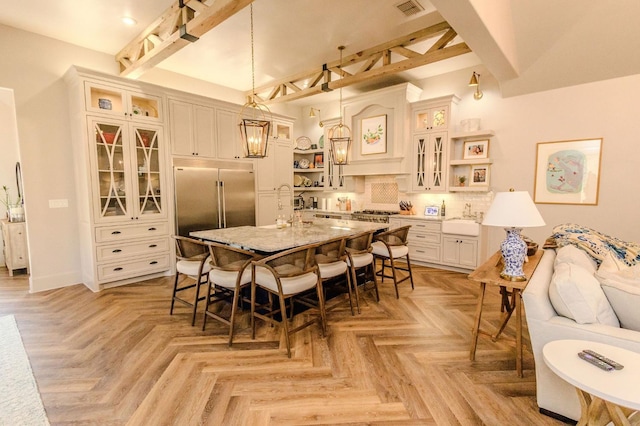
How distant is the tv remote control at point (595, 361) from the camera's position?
126cm

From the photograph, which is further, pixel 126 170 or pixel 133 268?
pixel 133 268

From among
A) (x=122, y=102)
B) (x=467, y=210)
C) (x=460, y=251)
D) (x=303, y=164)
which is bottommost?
(x=460, y=251)

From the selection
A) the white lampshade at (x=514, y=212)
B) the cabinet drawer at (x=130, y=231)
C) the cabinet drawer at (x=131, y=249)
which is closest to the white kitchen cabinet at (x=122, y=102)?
the cabinet drawer at (x=130, y=231)

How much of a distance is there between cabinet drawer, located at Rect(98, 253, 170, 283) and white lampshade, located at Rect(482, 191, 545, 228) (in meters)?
4.27

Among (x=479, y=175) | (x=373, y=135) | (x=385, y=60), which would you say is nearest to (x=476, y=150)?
(x=479, y=175)

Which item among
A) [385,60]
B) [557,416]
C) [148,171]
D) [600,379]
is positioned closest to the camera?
[600,379]

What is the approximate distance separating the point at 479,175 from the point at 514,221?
3.06 metres

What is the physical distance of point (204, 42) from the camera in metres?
4.00

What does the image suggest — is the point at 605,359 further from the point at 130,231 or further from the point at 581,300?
the point at 130,231

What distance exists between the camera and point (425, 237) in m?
5.07

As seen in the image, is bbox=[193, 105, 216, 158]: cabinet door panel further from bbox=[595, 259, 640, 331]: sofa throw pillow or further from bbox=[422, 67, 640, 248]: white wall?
bbox=[595, 259, 640, 331]: sofa throw pillow

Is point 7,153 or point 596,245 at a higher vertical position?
point 7,153

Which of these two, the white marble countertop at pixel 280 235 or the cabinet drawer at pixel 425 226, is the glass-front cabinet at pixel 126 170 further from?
the cabinet drawer at pixel 425 226

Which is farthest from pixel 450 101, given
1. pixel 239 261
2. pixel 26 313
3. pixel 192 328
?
pixel 26 313
